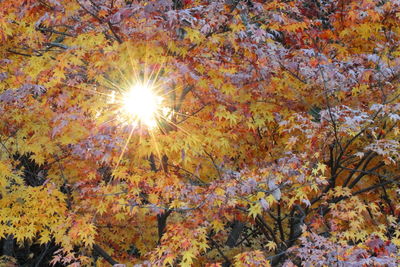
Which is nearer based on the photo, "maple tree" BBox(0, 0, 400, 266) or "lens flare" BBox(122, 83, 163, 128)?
"maple tree" BBox(0, 0, 400, 266)

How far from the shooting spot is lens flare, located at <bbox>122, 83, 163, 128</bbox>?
5.54 meters

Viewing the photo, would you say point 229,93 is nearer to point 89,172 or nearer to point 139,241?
point 89,172

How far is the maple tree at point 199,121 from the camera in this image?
16.9 ft

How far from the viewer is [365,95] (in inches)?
261

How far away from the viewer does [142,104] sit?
5.61 m

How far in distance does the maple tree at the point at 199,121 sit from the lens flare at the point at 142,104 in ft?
0.07

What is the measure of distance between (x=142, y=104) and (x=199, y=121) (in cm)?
110

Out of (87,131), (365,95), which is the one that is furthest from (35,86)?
(365,95)

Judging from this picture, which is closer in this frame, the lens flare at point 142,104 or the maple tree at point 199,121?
the maple tree at point 199,121

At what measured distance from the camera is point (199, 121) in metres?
6.26

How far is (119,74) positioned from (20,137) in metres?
2.37

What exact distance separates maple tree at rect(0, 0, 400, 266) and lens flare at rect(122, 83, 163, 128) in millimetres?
23

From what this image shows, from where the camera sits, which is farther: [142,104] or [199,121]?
[199,121]

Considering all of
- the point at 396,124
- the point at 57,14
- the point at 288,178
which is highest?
the point at 57,14
